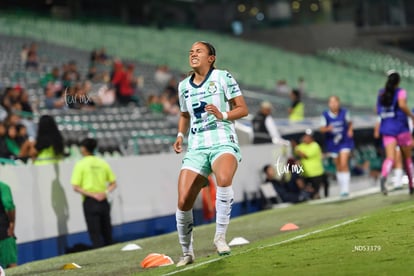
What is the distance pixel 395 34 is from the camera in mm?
65312

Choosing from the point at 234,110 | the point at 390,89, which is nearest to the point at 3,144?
the point at 390,89

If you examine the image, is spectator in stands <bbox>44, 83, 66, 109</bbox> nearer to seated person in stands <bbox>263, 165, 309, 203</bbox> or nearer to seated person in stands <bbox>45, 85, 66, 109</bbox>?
seated person in stands <bbox>45, 85, 66, 109</bbox>

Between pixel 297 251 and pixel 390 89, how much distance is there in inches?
306

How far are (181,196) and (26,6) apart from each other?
1496 inches

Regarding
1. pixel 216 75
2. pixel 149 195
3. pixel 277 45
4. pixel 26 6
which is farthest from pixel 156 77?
pixel 216 75

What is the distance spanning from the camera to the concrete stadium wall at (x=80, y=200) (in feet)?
58.5

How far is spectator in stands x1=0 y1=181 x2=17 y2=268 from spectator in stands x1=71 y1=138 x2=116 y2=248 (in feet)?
10.4

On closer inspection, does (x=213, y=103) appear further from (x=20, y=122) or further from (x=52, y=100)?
(x=52, y=100)

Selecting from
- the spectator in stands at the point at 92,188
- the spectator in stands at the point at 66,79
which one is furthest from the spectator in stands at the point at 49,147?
the spectator in stands at the point at 66,79

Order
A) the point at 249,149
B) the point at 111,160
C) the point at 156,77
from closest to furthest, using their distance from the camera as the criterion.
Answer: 1. the point at 111,160
2. the point at 249,149
3. the point at 156,77

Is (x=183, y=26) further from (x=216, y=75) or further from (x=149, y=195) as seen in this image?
(x=216, y=75)

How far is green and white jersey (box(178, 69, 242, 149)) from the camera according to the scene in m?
11.6

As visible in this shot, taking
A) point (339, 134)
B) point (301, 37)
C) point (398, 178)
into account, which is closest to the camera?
point (398, 178)

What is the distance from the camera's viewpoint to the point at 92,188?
58.2ft
